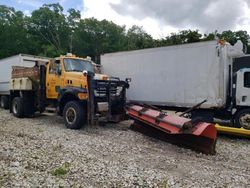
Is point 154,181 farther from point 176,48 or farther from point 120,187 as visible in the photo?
point 176,48

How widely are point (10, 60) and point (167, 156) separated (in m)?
14.6

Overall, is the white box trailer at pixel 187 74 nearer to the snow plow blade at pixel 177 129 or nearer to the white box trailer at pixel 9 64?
the snow plow blade at pixel 177 129

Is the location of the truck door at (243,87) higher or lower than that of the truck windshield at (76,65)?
lower

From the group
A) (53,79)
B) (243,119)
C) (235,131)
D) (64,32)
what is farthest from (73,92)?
(64,32)

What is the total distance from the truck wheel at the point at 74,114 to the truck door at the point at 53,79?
134 cm

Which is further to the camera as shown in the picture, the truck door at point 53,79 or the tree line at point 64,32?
the tree line at point 64,32

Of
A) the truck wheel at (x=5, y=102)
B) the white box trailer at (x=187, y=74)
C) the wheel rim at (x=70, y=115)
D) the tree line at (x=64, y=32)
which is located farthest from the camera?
the tree line at (x=64, y=32)

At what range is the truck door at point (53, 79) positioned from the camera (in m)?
12.4

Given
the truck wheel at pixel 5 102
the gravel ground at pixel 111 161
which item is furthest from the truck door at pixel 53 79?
the truck wheel at pixel 5 102

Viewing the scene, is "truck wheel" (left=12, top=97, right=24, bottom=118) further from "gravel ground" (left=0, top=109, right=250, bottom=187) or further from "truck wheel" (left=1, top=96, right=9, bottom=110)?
"truck wheel" (left=1, top=96, right=9, bottom=110)

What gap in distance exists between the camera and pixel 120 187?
5.34 metres

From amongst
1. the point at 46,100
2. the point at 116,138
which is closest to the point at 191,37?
the point at 46,100

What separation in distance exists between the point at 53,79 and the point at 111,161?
6.61 m

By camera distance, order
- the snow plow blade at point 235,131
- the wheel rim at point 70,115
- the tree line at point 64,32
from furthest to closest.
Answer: the tree line at point 64,32, the wheel rim at point 70,115, the snow plow blade at point 235,131
